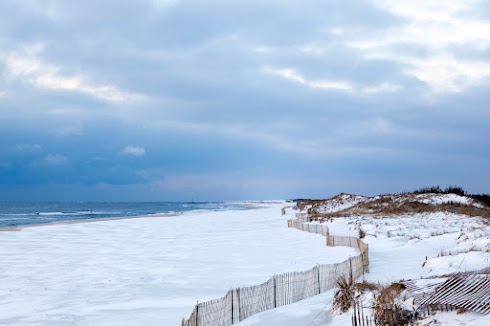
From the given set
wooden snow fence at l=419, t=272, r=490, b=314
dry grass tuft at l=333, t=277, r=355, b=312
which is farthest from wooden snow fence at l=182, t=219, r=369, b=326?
wooden snow fence at l=419, t=272, r=490, b=314

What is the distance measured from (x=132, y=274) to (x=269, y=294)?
776cm

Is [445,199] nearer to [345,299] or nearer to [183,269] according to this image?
[183,269]

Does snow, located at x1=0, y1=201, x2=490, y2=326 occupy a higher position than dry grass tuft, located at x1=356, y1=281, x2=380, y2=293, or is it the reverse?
dry grass tuft, located at x1=356, y1=281, x2=380, y2=293

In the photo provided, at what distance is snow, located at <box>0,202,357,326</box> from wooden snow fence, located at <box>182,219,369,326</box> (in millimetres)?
1756

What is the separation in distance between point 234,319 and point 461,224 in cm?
2196

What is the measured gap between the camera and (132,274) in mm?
17219

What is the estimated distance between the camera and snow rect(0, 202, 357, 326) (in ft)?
38.3

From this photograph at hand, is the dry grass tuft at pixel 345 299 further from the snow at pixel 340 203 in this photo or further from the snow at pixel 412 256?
the snow at pixel 340 203

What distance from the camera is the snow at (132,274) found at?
11.7 m

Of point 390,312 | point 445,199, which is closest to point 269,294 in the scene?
point 390,312

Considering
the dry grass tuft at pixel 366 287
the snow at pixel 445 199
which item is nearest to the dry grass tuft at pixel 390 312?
the dry grass tuft at pixel 366 287

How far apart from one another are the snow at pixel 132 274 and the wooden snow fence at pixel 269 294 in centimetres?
176

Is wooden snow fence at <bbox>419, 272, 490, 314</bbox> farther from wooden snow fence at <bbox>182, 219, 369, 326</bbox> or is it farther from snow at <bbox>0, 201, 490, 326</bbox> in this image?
wooden snow fence at <bbox>182, 219, 369, 326</bbox>

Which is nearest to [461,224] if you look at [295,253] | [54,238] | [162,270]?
[295,253]
